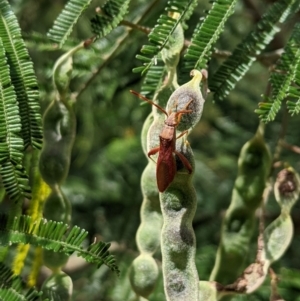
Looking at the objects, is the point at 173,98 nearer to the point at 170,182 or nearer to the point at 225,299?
the point at 170,182

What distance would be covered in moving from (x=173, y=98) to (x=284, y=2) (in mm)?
357

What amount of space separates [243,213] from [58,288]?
1.17ft

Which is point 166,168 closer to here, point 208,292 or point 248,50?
point 208,292

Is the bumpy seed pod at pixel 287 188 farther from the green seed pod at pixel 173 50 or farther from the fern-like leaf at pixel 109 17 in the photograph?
the fern-like leaf at pixel 109 17

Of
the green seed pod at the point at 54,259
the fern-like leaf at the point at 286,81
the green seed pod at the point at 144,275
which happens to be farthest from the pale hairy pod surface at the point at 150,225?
the fern-like leaf at the point at 286,81

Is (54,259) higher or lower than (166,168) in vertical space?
lower

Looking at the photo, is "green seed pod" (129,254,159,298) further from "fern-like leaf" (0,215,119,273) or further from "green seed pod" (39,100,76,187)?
"green seed pod" (39,100,76,187)

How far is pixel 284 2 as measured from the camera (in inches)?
46.6

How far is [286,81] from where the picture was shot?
3.53 ft

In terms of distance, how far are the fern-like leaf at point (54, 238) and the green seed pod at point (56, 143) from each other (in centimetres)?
11

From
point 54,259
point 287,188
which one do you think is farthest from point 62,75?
point 287,188

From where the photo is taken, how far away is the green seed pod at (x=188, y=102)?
95cm

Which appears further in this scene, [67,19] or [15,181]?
[67,19]

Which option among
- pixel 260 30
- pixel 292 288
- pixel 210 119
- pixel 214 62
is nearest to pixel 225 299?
pixel 292 288
